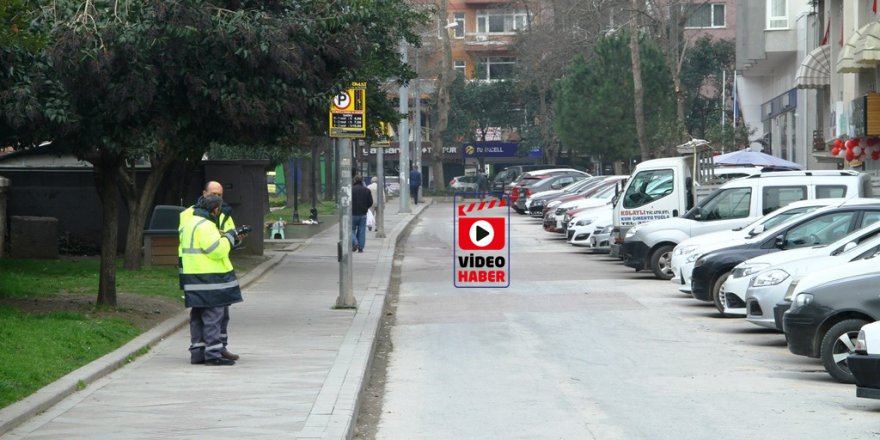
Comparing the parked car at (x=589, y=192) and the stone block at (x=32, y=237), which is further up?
the parked car at (x=589, y=192)

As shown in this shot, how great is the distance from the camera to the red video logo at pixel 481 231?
2030cm

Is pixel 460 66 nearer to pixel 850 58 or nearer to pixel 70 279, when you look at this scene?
pixel 850 58

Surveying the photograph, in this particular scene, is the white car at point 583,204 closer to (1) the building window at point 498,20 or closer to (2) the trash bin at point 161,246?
(2) the trash bin at point 161,246

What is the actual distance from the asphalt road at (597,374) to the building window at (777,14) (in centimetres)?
2614

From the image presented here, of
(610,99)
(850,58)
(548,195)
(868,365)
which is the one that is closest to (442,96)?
(610,99)

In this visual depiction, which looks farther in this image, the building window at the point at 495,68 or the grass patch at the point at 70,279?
the building window at the point at 495,68

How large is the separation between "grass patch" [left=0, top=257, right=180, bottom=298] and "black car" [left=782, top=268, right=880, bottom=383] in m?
9.76

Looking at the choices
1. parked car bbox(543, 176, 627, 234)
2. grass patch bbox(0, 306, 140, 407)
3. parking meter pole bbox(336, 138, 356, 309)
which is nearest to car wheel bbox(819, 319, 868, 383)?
grass patch bbox(0, 306, 140, 407)

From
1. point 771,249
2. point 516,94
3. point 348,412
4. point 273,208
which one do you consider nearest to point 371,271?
point 771,249

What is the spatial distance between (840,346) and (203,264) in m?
6.12

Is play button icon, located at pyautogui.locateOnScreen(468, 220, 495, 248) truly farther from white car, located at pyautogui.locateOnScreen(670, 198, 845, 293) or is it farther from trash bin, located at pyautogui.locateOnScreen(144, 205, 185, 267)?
trash bin, located at pyautogui.locateOnScreen(144, 205, 185, 267)

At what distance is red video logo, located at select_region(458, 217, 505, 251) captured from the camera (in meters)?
20.3

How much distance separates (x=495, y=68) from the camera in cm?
8556

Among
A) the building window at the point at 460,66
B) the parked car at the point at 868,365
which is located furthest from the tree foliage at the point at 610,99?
the parked car at the point at 868,365
